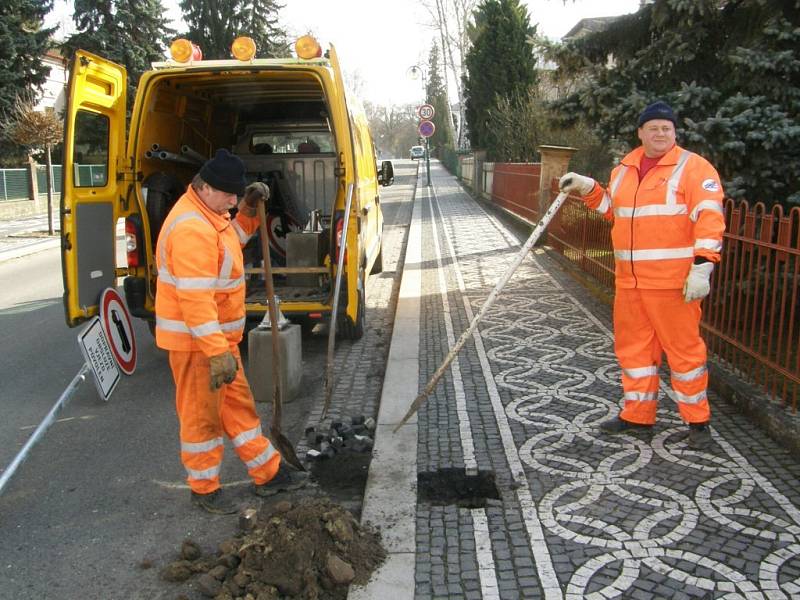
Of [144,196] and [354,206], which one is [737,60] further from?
[144,196]

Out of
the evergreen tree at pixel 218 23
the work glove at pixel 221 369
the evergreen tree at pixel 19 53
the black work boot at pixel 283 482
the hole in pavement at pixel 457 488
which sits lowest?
the black work boot at pixel 283 482

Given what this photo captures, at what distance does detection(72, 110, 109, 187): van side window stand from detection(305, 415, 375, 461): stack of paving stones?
2.60m

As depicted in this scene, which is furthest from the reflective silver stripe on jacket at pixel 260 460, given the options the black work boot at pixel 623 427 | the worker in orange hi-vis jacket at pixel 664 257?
the worker in orange hi-vis jacket at pixel 664 257

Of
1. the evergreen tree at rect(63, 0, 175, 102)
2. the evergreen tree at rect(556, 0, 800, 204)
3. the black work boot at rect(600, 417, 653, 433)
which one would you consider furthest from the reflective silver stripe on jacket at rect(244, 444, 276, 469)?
the evergreen tree at rect(63, 0, 175, 102)

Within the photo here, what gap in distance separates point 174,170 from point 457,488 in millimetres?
4514

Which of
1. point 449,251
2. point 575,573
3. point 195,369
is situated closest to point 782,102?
point 575,573

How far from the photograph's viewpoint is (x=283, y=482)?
392 cm

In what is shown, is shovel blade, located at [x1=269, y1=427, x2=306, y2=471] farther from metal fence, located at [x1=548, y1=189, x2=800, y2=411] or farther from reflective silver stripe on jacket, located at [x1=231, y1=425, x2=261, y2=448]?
metal fence, located at [x1=548, y1=189, x2=800, y2=411]

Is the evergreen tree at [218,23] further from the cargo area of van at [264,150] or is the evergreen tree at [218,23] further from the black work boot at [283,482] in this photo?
the black work boot at [283,482]

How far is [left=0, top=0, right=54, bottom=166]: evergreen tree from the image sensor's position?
Result: 2441 cm

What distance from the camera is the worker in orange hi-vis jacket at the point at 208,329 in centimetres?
344

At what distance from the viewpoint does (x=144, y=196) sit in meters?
6.05

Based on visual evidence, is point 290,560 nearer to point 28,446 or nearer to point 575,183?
point 28,446

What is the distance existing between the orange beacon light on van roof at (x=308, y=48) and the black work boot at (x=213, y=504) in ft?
11.9
